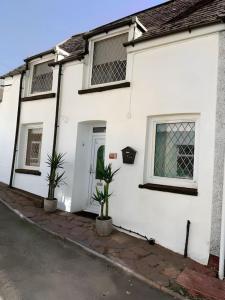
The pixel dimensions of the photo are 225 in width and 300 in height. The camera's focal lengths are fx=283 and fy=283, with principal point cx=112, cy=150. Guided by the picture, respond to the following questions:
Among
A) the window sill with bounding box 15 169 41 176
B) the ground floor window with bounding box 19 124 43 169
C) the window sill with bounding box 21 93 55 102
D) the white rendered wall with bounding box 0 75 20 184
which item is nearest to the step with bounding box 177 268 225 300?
the window sill with bounding box 15 169 41 176

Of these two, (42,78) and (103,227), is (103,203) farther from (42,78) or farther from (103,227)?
(42,78)

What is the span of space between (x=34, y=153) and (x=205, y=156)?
20.6 feet

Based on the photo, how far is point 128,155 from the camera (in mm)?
6551

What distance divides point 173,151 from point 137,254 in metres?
2.28

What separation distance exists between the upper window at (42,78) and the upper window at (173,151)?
4582 millimetres

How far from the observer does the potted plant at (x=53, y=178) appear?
791 cm

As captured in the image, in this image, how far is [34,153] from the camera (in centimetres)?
979

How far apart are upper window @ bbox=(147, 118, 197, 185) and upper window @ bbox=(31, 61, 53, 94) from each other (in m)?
4.58

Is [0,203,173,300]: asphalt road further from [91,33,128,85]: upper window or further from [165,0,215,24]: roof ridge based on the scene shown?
[165,0,215,24]: roof ridge

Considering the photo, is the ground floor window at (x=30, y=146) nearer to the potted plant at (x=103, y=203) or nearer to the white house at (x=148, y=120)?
the white house at (x=148, y=120)

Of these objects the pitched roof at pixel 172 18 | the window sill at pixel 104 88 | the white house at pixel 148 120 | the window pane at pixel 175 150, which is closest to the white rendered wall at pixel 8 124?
the white house at pixel 148 120

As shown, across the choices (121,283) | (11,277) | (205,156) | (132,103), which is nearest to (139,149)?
(132,103)

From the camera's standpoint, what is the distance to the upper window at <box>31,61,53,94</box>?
9.50 metres

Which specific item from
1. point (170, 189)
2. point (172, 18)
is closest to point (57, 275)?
point (170, 189)
